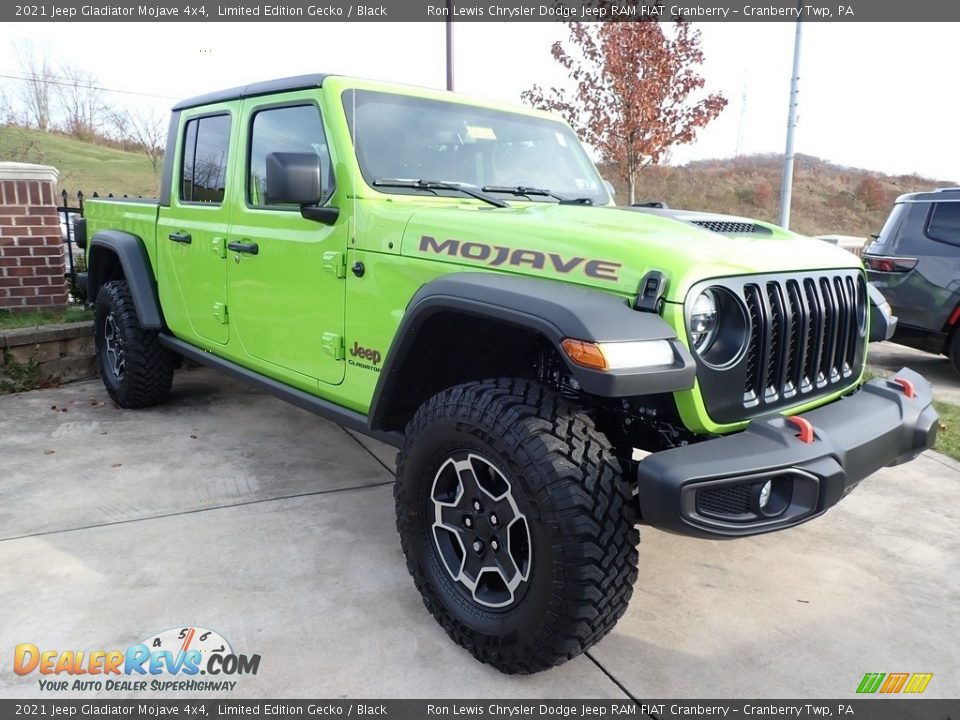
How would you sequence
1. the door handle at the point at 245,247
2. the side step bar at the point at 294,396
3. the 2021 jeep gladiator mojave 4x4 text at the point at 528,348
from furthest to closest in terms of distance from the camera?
the door handle at the point at 245,247 → the side step bar at the point at 294,396 → the 2021 jeep gladiator mojave 4x4 text at the point at 528,348

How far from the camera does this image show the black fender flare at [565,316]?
1.90 meters

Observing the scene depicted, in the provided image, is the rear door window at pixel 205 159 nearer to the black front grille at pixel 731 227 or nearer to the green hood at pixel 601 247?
the green hood at pixel 601 247

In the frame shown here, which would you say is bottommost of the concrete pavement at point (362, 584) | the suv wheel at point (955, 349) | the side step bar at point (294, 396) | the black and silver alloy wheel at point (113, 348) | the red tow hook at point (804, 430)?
the concrete pavement at point (362, 584)

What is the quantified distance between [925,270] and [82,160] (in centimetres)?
3022

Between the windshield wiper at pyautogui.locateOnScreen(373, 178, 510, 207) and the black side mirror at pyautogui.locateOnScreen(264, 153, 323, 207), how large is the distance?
0.90 ft

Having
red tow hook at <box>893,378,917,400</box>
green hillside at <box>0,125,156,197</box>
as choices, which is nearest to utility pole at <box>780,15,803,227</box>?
red tow hook at <box>893,378,917,400</box>

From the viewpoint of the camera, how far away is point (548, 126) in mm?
3770

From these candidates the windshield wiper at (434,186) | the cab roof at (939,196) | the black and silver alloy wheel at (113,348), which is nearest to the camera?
the windshield wiper at (434,186)

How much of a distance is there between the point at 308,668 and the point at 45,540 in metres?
1.57

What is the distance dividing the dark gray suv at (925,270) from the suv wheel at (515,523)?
5673 mm

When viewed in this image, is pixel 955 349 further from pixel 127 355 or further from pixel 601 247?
pixel 127 355

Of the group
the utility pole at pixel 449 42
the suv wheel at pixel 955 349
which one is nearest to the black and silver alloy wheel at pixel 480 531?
the suv wheel at pixel 955 349
